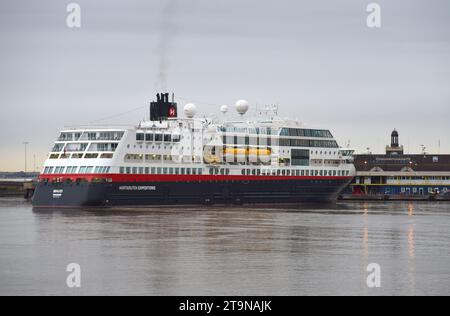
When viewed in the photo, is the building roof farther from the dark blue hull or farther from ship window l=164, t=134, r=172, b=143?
ship window l=164, t=134, r=172, b=143

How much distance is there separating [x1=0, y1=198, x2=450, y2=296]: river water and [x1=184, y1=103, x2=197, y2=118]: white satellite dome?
34.5m

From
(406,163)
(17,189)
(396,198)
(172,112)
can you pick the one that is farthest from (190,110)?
(17,189)

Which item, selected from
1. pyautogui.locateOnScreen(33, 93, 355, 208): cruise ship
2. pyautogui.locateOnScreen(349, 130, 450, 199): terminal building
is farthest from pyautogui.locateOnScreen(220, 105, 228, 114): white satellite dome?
pyautogui.locateOnScreen(349, 130, 450, 199): terminal building

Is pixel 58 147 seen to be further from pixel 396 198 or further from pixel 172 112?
pixel 396 198

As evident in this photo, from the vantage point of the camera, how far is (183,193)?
8588cm

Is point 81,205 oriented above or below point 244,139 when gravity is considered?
below

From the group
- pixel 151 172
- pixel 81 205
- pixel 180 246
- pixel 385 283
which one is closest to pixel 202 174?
pixel 151 172

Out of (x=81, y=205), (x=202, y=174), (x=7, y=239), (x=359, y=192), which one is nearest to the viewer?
(x=7, y=239)

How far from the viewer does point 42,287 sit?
98.7 feet

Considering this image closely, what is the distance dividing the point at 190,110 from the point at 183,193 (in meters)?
12.9

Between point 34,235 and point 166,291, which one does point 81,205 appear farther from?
point 166,291

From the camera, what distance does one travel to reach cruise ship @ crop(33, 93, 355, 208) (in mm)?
80812
